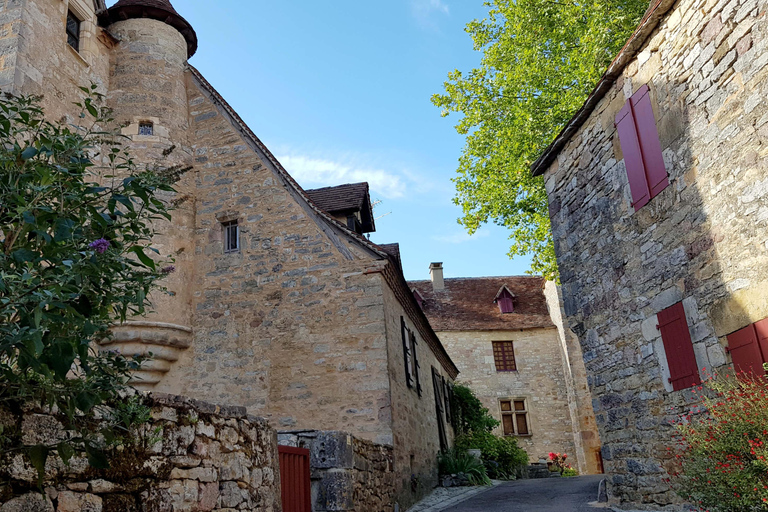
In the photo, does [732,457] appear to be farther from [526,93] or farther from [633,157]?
[526,93]

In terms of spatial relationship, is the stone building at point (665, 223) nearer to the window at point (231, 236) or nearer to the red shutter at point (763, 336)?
the red shutter at point (763, 336)

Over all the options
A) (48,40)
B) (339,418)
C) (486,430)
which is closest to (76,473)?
(339,418)

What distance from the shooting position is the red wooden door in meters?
5.11

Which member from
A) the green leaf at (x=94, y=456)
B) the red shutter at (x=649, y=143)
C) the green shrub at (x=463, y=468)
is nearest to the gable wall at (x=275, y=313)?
the red shutter at (x=649, y=143)

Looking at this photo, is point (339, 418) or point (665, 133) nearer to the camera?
point (665, 133)

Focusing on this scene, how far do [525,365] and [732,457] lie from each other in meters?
19.4

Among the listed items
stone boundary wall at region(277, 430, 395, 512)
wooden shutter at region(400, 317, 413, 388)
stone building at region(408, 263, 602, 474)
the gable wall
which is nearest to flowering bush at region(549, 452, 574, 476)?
stone building at region(408, 263, 602, 474)

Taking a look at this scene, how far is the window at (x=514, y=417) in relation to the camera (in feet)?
74.3

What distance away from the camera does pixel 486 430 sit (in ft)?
64.7

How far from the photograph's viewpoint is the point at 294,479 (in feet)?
17.4

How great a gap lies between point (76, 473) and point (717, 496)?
4.37 meters

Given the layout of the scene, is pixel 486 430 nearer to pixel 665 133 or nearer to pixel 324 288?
pixel 324 288

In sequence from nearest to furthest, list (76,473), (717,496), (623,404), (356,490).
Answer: (76,473) → (717,496) → (356,490) → (623,404)

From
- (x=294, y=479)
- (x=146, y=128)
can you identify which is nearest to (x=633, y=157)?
(x=294, y=479)
